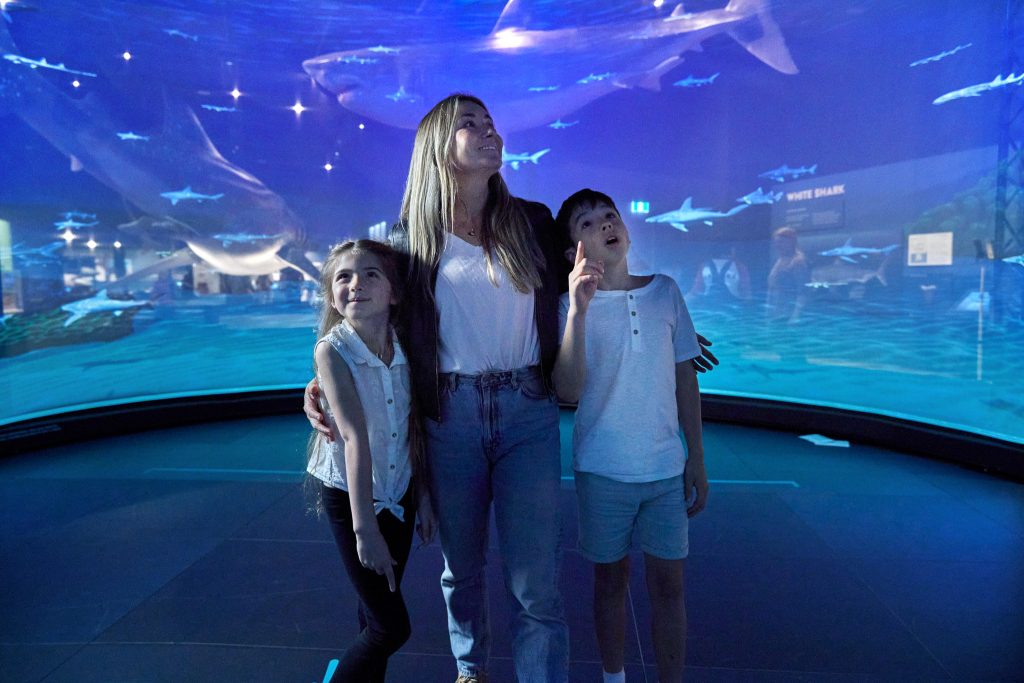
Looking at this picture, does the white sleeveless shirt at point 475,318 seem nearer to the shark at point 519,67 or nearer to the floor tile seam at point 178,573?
Answer: the floor tile seam at point 178,573

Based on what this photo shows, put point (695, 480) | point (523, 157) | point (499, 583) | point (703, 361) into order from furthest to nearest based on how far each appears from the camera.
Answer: point (523, 157) → point (499, 583) → point (703, 361) → point (695, 480)

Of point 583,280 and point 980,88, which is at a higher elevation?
→ point 980,88

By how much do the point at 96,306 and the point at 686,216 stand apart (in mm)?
6551

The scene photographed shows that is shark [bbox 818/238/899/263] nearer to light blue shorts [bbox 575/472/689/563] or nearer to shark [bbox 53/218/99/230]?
light blue shorts [bbox 575/472/689/563]

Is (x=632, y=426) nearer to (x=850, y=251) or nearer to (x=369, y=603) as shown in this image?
(x=369, y=603)

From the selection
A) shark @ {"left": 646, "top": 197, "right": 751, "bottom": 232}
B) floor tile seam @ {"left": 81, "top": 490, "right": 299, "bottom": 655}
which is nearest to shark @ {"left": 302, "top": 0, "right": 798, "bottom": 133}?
shark @ {"left": 646, "top": 197, "right": 751, "bottom": 232}

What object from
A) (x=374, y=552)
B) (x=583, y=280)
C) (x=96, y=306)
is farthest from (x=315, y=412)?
(x=96, y=306)

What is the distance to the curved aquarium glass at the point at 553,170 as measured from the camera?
535 centimetres

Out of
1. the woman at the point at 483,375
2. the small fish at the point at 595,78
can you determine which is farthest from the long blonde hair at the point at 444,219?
the small fish at the point at 595,78

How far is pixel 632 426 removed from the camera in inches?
64.6

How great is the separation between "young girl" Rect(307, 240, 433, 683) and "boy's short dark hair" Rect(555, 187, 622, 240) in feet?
1.66

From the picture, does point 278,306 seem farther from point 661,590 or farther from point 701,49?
point 661,590

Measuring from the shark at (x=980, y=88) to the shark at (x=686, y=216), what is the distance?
209 cm

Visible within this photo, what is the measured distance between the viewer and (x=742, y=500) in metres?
3.81
